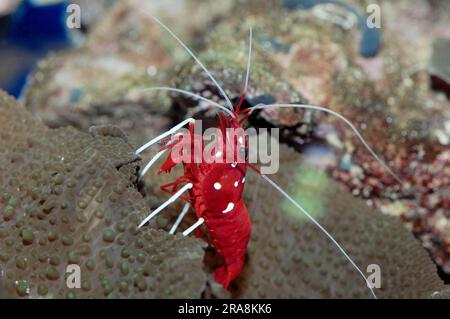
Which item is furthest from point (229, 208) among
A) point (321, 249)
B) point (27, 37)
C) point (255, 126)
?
point (27, 37)

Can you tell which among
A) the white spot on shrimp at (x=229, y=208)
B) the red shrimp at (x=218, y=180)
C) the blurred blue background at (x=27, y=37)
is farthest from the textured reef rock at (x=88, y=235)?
the blurred blue background at (x=27, y=37)

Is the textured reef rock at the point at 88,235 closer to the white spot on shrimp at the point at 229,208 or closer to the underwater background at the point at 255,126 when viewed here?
the underwater background at the point at 255,126

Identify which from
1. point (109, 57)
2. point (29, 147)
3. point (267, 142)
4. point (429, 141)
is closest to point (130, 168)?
point (29, 147)

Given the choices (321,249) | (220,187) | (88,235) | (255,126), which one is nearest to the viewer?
(88,235)

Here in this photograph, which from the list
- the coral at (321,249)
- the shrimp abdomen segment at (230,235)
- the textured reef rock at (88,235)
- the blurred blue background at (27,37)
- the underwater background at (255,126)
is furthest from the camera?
the blurred blue background at (27,37)

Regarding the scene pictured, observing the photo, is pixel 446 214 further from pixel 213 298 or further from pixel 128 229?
pixel 128 229

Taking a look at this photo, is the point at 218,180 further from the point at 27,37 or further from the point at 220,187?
the point at 27,37
